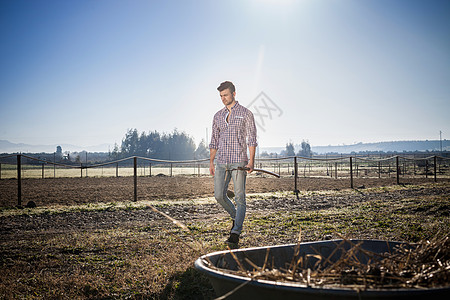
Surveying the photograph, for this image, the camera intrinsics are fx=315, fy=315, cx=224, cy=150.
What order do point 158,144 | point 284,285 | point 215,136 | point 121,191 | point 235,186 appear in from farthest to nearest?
point 158,144, point 121,191, point 215,136, point 235,186, point 284,285

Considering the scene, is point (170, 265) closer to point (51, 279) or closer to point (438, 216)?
point (51, 279)

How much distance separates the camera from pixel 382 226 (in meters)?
4.87

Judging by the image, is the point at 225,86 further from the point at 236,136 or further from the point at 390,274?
the point at 390,274

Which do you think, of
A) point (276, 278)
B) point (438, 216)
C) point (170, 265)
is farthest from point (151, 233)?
point (438, 216)

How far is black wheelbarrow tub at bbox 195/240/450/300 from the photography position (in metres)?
1.04

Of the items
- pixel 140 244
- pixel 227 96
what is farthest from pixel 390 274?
pixel 140 244

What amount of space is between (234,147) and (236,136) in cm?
14

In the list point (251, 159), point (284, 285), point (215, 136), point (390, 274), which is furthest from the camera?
point (215, 136)

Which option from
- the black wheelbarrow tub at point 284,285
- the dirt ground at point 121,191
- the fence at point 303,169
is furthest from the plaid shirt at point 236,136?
the dirt ground at point 121,191

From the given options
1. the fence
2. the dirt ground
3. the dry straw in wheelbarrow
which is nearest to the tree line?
the fence

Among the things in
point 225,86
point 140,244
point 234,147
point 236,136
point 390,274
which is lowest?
point 140,244

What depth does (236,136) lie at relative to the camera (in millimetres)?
3863

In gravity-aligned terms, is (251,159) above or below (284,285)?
above

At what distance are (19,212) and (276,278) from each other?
7.77 m
